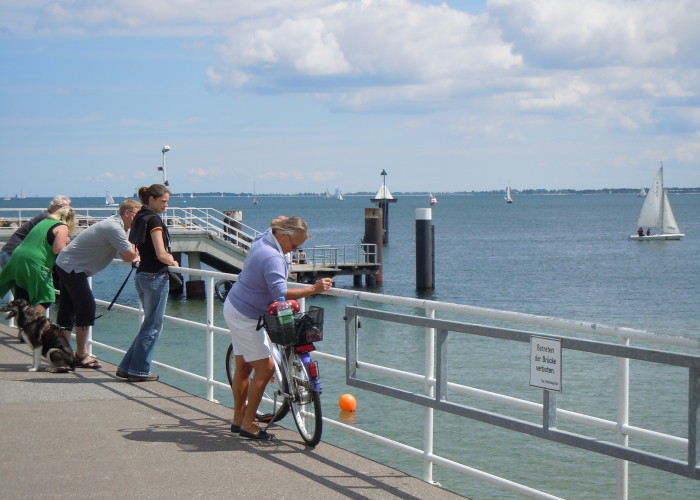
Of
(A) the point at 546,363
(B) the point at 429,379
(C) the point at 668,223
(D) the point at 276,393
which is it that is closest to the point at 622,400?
(A) the point at 546,363

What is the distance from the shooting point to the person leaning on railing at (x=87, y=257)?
853 cm

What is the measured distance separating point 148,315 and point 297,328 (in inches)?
109

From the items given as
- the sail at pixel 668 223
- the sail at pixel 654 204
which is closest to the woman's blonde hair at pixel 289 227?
the sail at pixel 668 223

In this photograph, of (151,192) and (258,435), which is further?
(151,192)

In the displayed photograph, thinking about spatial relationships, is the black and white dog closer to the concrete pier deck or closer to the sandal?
the sandal

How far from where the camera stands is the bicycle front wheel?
6.10m

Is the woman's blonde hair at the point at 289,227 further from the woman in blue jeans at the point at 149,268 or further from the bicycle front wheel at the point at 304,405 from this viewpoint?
the woman in blue jeans at the point at 149,268

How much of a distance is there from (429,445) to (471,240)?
294 feet

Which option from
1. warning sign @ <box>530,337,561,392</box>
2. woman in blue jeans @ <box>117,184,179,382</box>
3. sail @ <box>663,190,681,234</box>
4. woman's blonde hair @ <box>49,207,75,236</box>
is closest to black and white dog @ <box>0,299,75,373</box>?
woman in blue jeans @ <box>117,184,179,382</box>

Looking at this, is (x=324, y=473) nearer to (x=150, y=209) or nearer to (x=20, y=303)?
(x=150, y=209)

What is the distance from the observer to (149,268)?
8258 mm

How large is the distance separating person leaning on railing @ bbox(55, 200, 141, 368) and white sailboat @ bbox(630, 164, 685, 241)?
3504 inches

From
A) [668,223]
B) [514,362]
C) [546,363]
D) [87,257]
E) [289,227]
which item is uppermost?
[289,227]

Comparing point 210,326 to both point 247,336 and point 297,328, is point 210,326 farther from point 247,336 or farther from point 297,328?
point 297,328
